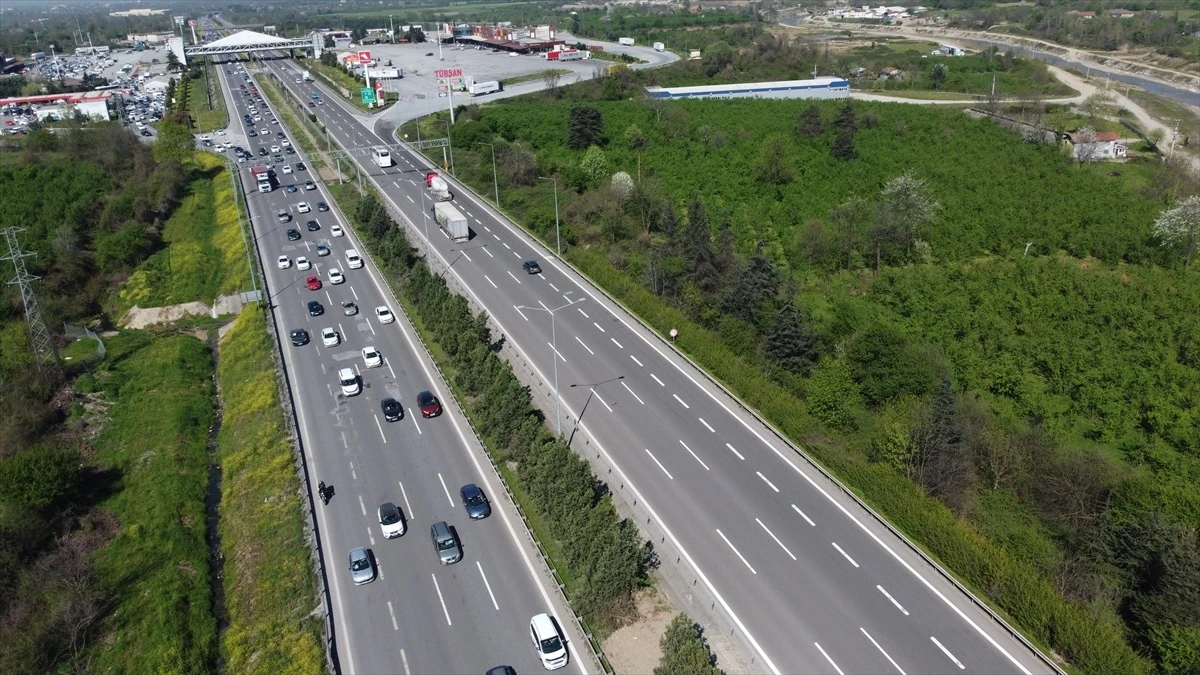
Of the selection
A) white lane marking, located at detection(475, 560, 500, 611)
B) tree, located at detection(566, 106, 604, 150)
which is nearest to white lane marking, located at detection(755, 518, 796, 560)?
white lane marking, located at detection(475, 560, 500, 611)

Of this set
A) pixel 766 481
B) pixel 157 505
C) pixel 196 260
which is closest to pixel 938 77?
pixel 196 260

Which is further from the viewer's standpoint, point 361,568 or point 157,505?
point 157,505

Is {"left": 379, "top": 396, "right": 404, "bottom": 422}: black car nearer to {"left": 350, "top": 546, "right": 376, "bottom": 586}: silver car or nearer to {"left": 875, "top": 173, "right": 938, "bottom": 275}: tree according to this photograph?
{"left": 350, "top": 546, "right": 376, "bottom": 586}: silver car

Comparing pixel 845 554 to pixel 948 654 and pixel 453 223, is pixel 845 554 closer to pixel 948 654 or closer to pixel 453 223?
pixel 948 654

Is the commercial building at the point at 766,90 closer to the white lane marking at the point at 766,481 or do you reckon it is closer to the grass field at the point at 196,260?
the grass field at the point at 196,260

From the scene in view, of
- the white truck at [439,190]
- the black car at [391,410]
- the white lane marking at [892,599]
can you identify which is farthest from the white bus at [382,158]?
the white lane marking at [892,599]

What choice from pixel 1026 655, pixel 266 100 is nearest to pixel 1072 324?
pixel 1026 655

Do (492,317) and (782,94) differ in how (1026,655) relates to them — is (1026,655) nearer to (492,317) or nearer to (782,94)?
(492,317)
